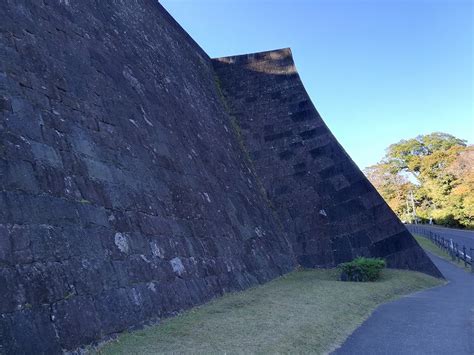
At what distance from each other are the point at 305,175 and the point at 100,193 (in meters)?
9.36

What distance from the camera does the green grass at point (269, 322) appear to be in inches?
186

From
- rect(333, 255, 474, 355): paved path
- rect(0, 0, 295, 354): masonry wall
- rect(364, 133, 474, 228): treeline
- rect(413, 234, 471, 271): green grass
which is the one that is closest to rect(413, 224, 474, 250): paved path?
rect(413, 234, 471, 271): green grass

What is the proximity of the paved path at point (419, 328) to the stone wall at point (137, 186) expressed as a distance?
8.36 ft

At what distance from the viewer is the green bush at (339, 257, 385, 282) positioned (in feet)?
35.1

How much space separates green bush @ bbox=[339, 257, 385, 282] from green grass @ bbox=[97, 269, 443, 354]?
761 millimetres

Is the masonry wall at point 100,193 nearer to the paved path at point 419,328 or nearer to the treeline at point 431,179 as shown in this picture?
the paved path at point 419,328

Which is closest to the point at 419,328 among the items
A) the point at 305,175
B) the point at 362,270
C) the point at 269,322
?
the point at 269,322

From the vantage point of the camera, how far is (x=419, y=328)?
6516 mm

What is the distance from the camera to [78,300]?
14.6 feet

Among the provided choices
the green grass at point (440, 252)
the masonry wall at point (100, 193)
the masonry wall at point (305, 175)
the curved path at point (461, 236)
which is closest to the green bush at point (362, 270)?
the masonry wall at point (305, 175)

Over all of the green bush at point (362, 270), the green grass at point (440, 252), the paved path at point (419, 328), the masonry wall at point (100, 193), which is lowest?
the green grass at point (440, 252)

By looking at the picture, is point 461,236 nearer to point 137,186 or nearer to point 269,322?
point 269,322

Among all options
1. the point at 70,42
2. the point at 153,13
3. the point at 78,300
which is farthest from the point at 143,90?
the point at 78,300

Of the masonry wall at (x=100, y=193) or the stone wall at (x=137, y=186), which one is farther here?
the stone wall at (x=137, y=186)
